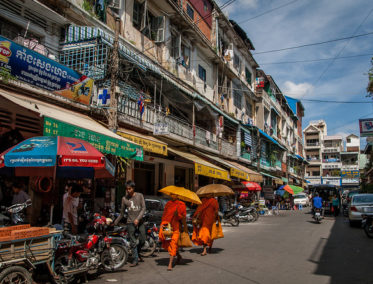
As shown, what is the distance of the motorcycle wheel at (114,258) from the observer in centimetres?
640

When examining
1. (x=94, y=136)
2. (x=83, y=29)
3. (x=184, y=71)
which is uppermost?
(x=184, y=71)

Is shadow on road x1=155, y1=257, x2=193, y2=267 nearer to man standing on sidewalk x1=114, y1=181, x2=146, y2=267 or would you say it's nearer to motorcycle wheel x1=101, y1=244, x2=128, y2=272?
man standing on sidewalk x1=114, y1=181, x2=146, y2=267

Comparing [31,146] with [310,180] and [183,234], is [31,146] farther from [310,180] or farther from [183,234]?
[310,180]

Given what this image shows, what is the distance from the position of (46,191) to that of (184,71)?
1192cm

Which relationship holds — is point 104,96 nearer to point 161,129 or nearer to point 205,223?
point 161,129

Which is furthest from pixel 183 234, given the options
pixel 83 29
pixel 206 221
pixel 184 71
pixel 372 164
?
pixel 372 164

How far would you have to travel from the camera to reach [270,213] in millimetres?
25750

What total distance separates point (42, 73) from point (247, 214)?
13659mm

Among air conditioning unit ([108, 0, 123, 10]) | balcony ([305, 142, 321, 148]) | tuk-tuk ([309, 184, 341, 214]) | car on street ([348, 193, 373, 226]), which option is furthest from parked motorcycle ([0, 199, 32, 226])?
balcony ([305, 142, 321, 148])

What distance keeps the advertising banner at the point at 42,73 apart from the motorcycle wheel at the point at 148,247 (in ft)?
17.6

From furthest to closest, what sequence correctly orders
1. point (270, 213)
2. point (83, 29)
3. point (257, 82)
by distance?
point (257, 82), point (270, 213), point (83, 29)

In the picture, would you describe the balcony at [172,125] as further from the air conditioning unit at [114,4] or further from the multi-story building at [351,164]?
the multi-story building at [351,164]

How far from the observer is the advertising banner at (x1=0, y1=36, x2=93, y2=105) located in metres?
8.27

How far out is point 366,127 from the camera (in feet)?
59.4
